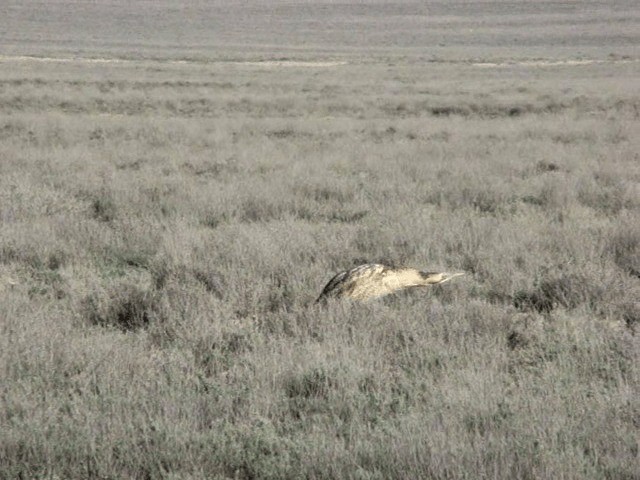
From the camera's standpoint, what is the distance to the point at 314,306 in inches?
202

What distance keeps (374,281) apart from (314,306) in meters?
0.58

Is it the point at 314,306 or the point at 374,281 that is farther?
the point at 374,281

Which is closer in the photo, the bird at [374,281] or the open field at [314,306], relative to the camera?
the open field at [314,306]

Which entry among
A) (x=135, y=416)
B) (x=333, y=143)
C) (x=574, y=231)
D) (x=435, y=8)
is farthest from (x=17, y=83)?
(x=435, y=8)

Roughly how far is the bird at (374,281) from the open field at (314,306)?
157 millimetres

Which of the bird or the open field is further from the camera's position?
the bird

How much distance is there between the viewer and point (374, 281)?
18.0ft

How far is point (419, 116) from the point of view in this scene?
21062 millimetres

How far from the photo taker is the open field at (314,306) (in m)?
3.25

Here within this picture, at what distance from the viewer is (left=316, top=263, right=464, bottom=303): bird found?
211 inches

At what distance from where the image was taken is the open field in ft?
10.7

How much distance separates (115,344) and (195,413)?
43.5 inches

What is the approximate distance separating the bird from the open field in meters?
0.16

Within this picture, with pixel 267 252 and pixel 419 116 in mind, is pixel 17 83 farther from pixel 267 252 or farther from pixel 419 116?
pixel 267 252
